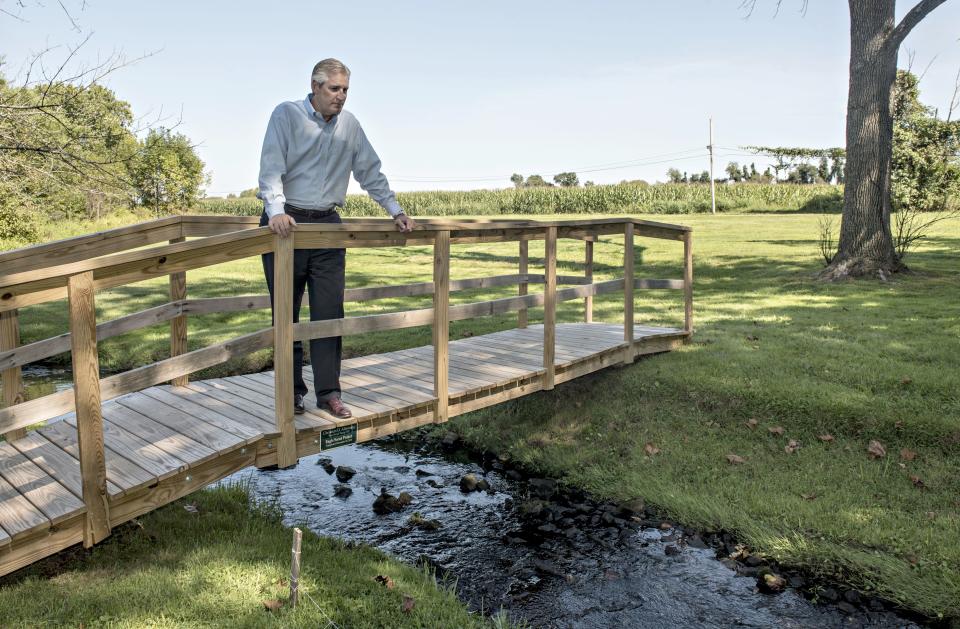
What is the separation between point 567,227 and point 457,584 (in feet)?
11.7

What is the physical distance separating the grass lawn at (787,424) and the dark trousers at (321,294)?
1.41 metres

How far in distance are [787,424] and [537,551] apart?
308cm

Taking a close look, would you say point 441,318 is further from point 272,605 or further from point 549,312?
point 272,605

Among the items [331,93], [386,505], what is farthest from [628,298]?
[331,93]

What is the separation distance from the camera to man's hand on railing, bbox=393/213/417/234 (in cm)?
540

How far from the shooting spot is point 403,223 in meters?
5.41

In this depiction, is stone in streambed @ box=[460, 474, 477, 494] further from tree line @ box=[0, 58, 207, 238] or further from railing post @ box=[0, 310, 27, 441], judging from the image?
tree line @ box=[0, 58, 207, 238]

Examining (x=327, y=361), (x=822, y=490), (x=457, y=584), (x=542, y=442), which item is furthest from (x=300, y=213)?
(x=822, y=490)

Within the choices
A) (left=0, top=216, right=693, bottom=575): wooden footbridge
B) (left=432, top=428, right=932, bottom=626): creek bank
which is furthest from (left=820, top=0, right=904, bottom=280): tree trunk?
(left=432, top=428, right=932, bottom=626): creek bank

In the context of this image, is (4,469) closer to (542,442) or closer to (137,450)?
(137,450)

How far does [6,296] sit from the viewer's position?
4.50 metres

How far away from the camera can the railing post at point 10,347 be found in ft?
16.4

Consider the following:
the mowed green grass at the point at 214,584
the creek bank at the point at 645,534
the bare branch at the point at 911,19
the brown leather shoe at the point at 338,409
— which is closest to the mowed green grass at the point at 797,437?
the creek bank at the point at 645,534

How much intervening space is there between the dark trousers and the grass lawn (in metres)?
1.41
